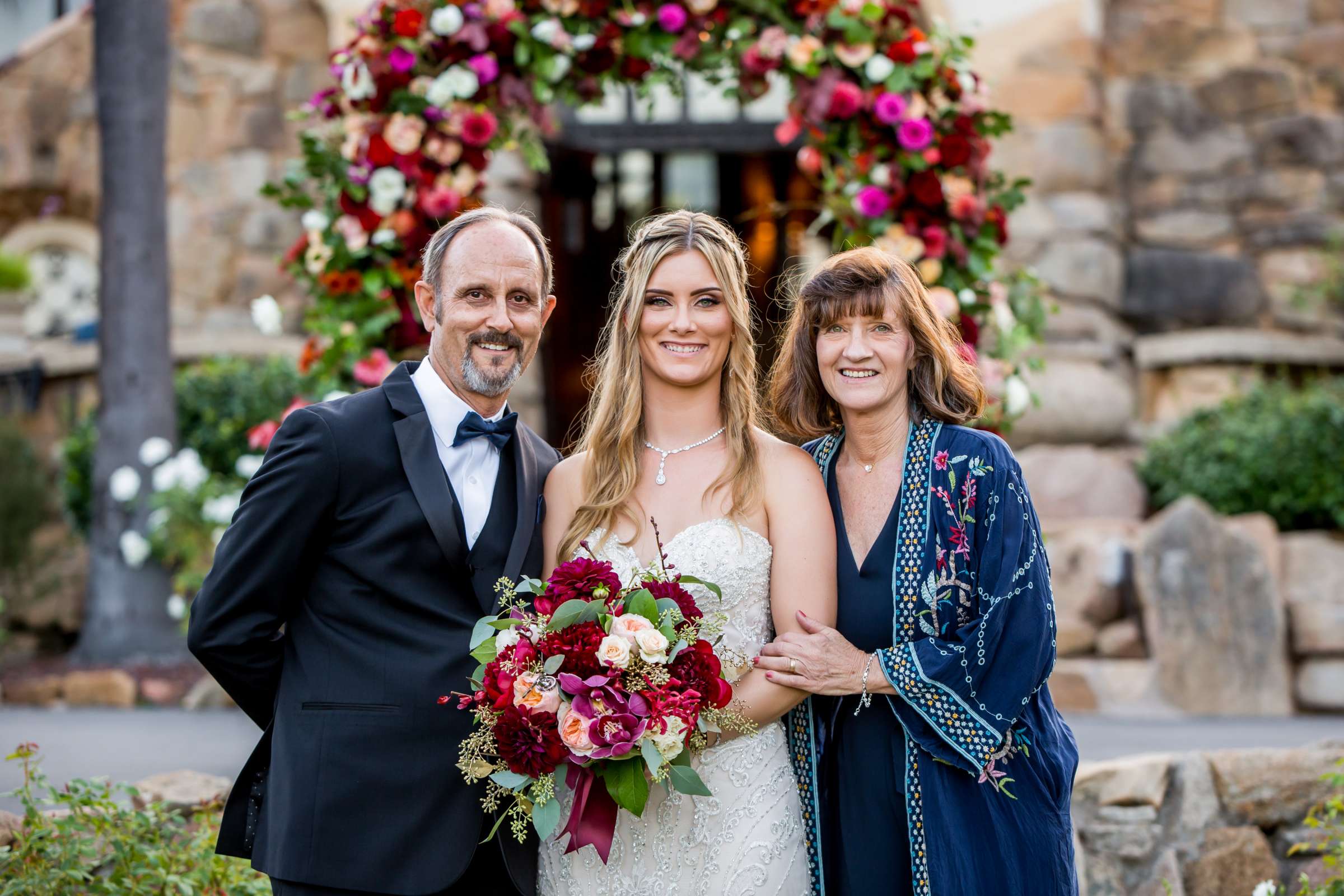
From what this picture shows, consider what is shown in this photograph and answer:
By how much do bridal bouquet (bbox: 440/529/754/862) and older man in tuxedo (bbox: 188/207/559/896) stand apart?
148 millimetres

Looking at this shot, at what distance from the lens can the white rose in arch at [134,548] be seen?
7.08 metres

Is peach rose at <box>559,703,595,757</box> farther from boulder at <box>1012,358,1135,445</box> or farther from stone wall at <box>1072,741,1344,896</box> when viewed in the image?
boulder at <box>1012,358,1135,445</box>

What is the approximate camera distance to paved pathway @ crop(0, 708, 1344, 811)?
16.1ft

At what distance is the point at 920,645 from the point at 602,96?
2707 mm

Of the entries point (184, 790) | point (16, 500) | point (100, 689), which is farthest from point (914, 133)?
point (16, 500)

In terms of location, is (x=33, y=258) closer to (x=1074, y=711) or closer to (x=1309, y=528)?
(x=1074, y=711)

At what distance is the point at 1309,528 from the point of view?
23.7 ft

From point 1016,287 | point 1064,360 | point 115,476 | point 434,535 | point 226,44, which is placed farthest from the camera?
point 226,44

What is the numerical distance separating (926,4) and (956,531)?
20.5 ft

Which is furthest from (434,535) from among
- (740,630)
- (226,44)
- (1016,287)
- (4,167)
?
(4,167)

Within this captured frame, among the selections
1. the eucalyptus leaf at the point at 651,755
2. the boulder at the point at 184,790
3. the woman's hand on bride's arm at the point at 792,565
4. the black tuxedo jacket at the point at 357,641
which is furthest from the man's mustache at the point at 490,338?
the boulder at the point at 184,790

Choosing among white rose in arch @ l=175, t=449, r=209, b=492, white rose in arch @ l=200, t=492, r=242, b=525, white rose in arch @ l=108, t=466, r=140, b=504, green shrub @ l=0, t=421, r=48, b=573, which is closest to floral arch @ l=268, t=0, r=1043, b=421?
white rose in arch @ l=200, t=492, r=242, b=525

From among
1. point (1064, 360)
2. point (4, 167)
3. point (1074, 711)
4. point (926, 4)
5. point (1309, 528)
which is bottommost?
point (1074, 711)

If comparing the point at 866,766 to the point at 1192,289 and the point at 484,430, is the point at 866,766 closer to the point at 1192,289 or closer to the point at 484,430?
the point at 484,430
